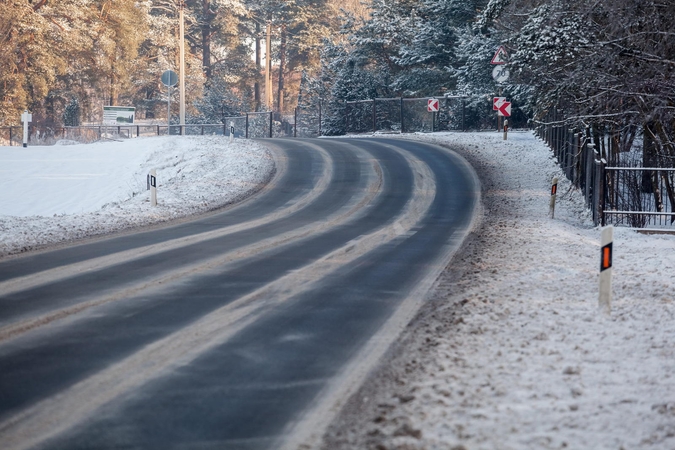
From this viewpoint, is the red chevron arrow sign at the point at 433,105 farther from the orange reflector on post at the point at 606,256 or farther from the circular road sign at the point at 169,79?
the orange reflector on post at the point at 606,256

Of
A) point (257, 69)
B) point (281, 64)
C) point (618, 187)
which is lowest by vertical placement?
point (618, 187)

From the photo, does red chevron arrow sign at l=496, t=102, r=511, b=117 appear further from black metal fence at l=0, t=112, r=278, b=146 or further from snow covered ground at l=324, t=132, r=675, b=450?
snow covered ground at l=324, t=132, r=675, b=450

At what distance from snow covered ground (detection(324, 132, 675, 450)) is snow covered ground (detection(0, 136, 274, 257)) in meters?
8.43

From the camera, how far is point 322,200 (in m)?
21.1

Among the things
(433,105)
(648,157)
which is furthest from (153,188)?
(433,105)

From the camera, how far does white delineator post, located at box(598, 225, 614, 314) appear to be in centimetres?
832

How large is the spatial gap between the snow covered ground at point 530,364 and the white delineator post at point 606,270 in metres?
0.16

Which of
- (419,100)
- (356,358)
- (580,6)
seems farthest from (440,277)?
(419,100)

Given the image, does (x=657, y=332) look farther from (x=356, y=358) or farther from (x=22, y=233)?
(x=22, y=233)

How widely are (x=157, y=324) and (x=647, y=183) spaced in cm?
1572

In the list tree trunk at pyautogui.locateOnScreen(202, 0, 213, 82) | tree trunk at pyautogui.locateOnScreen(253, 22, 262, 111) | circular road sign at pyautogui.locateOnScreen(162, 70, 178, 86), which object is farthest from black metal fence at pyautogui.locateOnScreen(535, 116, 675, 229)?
tree trunk at pyautogui.locateOnScreen(202, 0, 213, 82)

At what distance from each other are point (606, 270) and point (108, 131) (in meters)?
49.1

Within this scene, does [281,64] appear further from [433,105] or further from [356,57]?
[433,105]

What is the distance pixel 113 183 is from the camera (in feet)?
93.5
